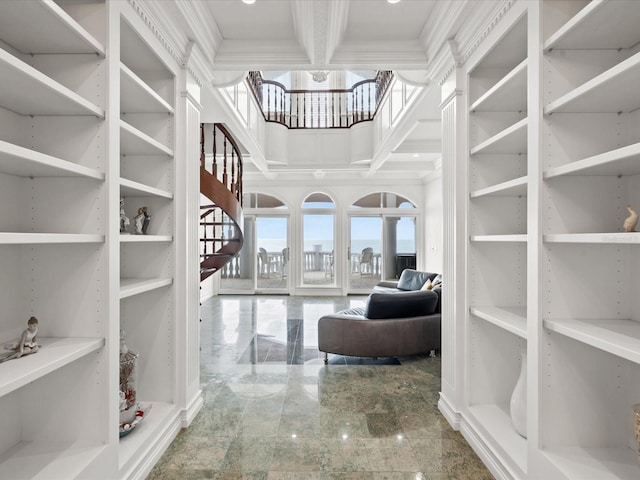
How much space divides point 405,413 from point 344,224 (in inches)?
234

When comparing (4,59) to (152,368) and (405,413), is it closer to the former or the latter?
(152,368)

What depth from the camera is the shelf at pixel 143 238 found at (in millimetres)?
1872

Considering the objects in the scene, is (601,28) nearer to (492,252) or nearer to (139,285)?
(492,252)

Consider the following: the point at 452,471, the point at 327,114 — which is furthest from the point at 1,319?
the point at 327,114

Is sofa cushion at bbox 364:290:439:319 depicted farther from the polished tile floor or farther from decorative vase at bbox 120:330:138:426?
decorative vase at bbox 120:330:138:426

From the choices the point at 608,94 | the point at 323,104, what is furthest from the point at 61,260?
the point at 323,104

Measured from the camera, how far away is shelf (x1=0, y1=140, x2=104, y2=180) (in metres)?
1.18

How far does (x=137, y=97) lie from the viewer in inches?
85.5

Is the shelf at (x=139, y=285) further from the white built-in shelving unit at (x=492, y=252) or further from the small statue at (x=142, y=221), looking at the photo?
the white built-in shelving unit at (x=492, y=252)

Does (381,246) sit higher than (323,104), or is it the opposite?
(323,104)

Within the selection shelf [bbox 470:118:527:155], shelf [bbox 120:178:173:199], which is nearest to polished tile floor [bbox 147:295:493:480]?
shelf [bbox 120:178:173:199]

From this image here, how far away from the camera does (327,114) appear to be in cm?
737

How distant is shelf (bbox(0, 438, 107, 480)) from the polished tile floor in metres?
0.55

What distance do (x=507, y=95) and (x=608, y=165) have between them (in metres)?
0.93
